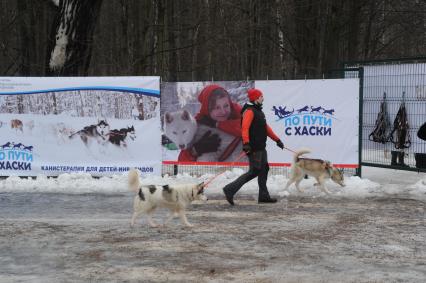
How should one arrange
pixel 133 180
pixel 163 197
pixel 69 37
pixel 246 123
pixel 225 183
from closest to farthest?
pixel 163 197 < pixel 133 180 < pixel 246 123 < pixel 225 183 < pixel 69 37

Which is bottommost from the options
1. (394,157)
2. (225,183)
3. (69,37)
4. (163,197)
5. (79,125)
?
(225,183)

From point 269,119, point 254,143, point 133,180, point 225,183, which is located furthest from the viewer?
point 269,119

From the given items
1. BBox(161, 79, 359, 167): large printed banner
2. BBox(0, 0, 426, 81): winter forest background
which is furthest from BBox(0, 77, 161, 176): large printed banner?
BBox(0, 0, 426, 81): winter forest background

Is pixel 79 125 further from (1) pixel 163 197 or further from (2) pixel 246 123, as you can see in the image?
(1) pixel 163 197

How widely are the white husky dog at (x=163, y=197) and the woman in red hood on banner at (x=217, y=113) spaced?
4.12 m

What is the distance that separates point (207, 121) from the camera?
12016 millimetres

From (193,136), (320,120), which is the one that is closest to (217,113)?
(193,136)

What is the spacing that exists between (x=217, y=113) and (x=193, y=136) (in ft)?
2.40

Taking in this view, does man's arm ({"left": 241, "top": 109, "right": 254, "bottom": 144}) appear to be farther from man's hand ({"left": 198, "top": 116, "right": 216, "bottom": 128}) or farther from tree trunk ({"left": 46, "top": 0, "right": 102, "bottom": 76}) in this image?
tree trunk ({"left": 46, "top": 0, "right": 102, "bottom": 76})

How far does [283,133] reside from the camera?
1170 centimetres

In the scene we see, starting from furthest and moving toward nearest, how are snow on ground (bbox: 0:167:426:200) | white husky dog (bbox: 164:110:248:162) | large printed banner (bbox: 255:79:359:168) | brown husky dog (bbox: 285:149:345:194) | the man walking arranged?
1. white husky dog (bbox: 164:110:248:162)
2. large printed banner (bbox: 255:79:359:168)
3. snow on ground (bbox: 0:167:426:200)
4. brown husky dog (bbox: 285:149:345:194)
5. the man walking

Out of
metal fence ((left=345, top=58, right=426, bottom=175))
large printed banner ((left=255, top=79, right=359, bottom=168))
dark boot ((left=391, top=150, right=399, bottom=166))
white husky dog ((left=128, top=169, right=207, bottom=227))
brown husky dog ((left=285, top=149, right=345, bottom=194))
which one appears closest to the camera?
white husky dog ((left=128, top=169, right=207, bottom=227))

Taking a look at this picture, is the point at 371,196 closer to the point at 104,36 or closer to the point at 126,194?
the point at 126,194

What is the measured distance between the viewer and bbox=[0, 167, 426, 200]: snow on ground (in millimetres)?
10703
